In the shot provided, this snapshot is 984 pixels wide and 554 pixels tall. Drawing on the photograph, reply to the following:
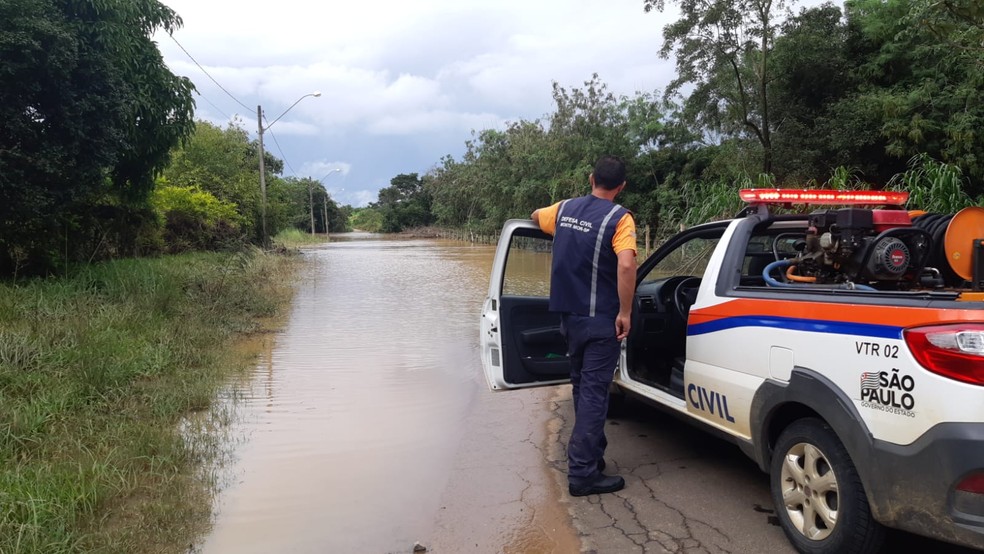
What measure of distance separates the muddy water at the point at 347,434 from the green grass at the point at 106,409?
13.1 inches

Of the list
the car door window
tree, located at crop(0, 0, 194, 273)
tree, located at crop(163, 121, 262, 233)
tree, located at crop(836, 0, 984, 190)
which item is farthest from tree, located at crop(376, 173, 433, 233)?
tree, located at crop(0, 0, 194, 273)

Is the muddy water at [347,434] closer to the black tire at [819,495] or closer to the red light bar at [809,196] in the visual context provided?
the black tire at [819,495]

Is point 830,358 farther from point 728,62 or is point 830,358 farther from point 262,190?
point 262,190

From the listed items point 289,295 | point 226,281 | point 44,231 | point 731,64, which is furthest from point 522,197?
point 44,231

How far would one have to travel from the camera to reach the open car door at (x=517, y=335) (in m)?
4.59

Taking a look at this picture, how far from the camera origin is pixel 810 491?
9.68ft

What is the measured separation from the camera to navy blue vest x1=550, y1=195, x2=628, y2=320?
12.1 feet

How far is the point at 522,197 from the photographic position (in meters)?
39.8

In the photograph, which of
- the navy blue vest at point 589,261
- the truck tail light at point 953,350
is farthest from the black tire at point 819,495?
the navy blue vest at point 589,261

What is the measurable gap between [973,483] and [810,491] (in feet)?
2.51

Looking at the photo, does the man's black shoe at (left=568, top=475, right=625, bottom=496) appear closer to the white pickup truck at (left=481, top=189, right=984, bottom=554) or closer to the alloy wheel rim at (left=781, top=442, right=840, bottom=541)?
the white pickup truck at (left=481, top=189, right=984, bottom=554)

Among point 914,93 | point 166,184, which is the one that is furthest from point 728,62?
point 166,184

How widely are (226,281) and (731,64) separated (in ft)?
55.3

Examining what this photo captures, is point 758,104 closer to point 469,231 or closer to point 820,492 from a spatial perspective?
point 820,492
